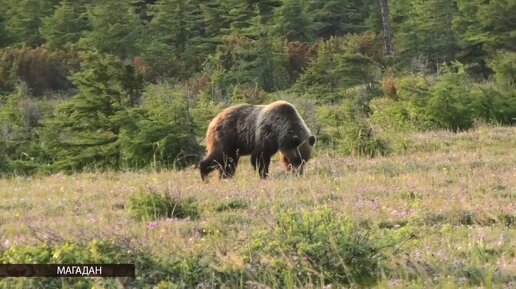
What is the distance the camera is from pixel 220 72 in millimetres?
29188

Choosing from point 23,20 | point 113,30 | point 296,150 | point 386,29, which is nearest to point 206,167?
point 296,150

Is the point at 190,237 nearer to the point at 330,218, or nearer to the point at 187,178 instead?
the point at 330,218

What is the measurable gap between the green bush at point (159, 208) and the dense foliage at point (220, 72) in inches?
246

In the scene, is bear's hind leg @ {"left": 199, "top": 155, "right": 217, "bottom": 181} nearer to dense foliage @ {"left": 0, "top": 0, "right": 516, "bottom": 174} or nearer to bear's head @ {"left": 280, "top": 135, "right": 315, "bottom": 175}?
bear's head @ {"left": 280, "top": 135, "right": 315, "bottom": 175}

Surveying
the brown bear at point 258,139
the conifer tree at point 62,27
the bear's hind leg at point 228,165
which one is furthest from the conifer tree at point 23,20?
the bear's hind leg at point 228,165

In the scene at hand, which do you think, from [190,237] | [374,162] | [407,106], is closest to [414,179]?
[374,162]

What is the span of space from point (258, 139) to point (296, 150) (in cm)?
72

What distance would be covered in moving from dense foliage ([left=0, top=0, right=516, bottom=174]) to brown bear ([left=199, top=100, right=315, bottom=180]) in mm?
2615

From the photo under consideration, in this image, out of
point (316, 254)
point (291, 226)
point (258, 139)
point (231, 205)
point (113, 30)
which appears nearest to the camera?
point (316, 254)

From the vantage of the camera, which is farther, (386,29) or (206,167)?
(386,29)

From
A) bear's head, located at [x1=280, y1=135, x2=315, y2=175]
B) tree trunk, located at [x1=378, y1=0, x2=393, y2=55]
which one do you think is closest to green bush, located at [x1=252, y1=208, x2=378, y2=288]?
bear's head, located at [x1=280, y1=135, x2=315, y2=175]

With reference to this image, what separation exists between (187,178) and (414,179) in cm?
408

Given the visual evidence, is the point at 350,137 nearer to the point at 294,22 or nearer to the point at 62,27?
the point at 294,22

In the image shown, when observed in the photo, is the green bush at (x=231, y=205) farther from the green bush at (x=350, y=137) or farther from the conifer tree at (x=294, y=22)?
the conifer tree at (x=294, y=22)
